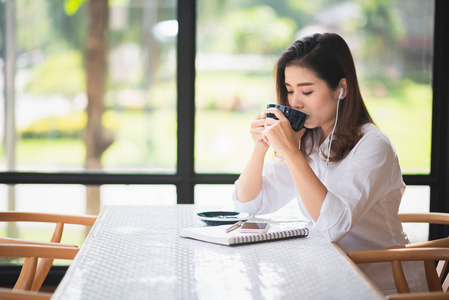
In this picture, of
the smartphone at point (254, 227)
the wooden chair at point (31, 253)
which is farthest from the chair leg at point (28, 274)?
the smartphone at point (254, 227)

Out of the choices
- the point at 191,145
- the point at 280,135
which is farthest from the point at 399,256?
the point at 191,145

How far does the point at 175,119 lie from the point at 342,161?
4.48ft

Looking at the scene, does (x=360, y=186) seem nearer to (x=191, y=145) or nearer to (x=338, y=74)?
(x=338, y=74)

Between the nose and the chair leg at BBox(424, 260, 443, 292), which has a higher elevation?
the nose

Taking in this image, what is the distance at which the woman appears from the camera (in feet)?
6.20

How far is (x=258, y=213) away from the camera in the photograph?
7.56ft

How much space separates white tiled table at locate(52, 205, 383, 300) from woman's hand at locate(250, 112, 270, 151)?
52 cm

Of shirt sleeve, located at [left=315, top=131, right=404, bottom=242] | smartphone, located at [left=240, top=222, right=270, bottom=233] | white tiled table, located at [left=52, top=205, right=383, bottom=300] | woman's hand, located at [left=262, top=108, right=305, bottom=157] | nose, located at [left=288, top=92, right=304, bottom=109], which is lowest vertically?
white tiled table, located at [left=52, top=205, right=383, bottom=300]

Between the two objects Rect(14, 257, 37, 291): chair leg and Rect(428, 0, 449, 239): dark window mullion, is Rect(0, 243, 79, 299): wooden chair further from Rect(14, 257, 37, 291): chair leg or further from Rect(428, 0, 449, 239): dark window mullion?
Rect(428, 0, 449, 239): dark window mullion

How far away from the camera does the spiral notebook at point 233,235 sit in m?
1.67

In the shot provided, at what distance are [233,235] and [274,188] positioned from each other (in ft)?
2.22

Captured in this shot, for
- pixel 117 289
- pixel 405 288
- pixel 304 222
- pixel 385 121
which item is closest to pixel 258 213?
pixel 304 222

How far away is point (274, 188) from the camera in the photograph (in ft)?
7.73

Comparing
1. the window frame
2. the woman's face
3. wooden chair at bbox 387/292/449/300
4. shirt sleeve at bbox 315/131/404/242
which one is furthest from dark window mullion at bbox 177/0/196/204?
wooden chair at bbox 387/292/449/300
